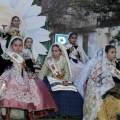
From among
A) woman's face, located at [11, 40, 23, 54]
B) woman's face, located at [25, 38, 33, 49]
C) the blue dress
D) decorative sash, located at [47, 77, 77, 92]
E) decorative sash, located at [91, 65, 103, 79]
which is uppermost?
woman's face, located at [25, 38, 33, 49]

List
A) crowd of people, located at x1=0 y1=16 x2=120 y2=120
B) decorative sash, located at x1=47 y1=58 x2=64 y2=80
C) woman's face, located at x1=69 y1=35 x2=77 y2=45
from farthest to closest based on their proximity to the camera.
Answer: woman's face, located at x1=69 y1=35 x2=77 y2=45 → decorative sash, located at x1=47 y1=58 x2=64 y2=80 → crowd of people, located at x1=0 y1=16 x2=120 y2=120

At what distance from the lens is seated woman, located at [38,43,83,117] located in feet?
26.3

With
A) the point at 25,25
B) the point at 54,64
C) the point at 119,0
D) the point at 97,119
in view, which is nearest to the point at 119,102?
the point at 97,119

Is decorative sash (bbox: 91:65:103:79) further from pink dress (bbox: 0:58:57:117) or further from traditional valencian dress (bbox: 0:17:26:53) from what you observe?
traditional valencian dress (bbox: 0:17:26:53)

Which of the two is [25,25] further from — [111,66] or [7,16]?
[111,66]

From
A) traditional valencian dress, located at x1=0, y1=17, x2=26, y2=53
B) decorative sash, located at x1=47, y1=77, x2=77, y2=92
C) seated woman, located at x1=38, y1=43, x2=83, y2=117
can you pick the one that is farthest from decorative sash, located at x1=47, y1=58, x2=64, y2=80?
traditional valencian dress, located at x1=0, y1=17, x2=26, y2=53

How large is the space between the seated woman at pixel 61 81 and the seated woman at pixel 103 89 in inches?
11.3

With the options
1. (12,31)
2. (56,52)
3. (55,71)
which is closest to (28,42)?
(12,31)

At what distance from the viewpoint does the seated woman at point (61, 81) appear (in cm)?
803

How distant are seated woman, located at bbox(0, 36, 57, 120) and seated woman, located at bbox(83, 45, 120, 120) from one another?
0.63 meters

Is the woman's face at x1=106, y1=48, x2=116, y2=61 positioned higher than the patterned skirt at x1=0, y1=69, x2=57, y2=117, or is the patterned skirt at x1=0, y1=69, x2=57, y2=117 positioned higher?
the woman's face at x1=106, y1=48, x2=116, y2=61

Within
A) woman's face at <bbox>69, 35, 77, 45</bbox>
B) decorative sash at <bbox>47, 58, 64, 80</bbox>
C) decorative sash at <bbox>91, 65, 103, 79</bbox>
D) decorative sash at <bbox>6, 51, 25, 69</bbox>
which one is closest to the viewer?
decorative sash at <bbox>6, 51, 25, 69</bbox>

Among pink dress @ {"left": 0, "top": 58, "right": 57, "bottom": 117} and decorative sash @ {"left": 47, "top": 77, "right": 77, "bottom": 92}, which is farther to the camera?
decorative sash @ {"left": 47, "top": 77, "right": 77, "bottom": 92}

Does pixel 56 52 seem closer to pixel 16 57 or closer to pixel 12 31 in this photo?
pixel 16 57
